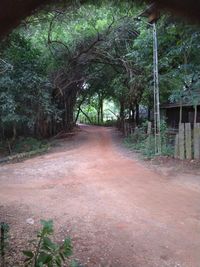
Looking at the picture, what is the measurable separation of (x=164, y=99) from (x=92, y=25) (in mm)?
5270

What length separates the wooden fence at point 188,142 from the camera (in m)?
10.7

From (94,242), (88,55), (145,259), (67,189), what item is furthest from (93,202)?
(88,55)

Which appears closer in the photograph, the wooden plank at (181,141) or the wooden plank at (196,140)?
the wooden plank at (196,140)

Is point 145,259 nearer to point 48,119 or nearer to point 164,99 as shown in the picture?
point 164,99

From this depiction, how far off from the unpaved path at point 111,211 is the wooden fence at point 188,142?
4.96ft

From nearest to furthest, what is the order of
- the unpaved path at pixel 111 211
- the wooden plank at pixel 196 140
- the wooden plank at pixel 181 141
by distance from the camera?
the unpaved path at pixel 111 211
the wooden plank at pixel 196 140
the wooden plank at pixel 181 141

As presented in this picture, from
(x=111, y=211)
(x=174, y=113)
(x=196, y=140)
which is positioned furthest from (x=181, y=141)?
(x=174, y=113)

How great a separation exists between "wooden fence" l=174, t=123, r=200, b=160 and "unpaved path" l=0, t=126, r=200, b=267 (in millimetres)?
1510

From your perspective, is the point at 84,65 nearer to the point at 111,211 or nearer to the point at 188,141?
the point at 188,141

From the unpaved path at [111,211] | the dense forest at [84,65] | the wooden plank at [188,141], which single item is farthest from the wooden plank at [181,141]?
the unpaved path at [111,211]

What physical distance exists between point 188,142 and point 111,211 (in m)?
5.28

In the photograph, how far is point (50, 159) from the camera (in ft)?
44.4

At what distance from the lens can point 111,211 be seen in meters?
6.45

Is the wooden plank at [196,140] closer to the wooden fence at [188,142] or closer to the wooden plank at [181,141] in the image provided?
the wooden fence at [188,142]
